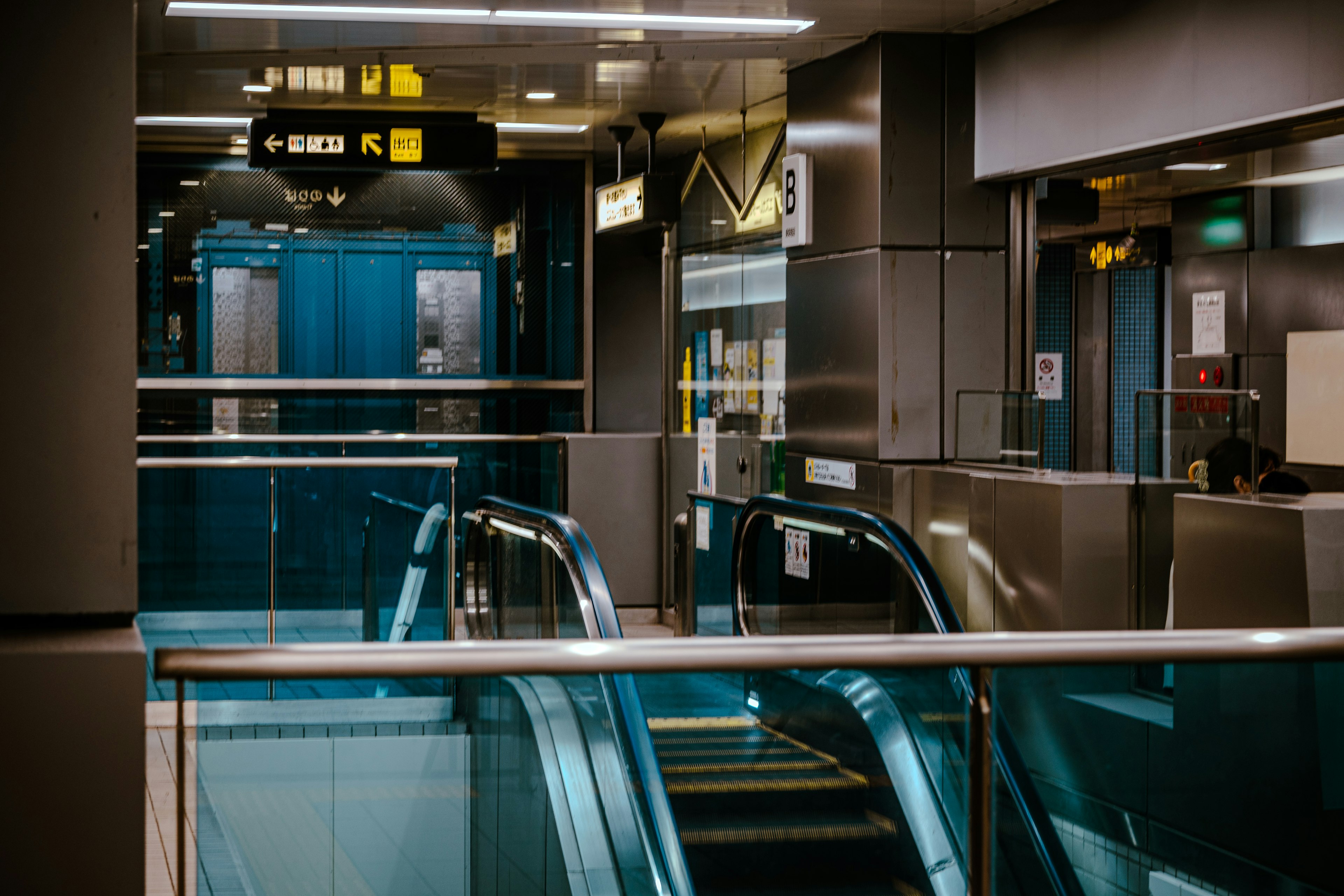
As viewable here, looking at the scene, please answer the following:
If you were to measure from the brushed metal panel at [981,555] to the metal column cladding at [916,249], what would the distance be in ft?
2.47

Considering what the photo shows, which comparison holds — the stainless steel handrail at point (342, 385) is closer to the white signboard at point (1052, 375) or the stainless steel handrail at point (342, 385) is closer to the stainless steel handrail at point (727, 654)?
the white signboard at point (1052, 375)

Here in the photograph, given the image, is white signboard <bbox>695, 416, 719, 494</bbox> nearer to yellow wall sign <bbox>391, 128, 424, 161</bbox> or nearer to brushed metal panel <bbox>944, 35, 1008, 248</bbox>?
yellow wall sign <bbox>391, 128, 424, 161</bbox>

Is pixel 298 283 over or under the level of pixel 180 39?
under

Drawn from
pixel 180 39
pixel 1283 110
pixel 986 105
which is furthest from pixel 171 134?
pixel 1283 110

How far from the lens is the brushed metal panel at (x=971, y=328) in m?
6.43

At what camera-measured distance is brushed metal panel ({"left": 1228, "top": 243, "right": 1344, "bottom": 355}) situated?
8.77 m

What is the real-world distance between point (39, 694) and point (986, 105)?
5.49m

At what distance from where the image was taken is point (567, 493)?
9.85m

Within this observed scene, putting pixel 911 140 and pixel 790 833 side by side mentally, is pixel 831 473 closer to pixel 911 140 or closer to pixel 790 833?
pixel 911 140

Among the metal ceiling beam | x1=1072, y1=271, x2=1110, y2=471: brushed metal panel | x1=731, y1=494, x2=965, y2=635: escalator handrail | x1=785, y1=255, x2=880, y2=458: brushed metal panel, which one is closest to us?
x1=731, y1=494, x2=965, y2=635: escalator handrail

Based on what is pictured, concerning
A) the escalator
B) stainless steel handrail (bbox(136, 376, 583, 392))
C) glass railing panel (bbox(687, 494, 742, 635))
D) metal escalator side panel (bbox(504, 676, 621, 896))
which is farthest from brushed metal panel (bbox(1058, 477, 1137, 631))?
stainless steel handrail (bbox(136, 376, 583, 392))

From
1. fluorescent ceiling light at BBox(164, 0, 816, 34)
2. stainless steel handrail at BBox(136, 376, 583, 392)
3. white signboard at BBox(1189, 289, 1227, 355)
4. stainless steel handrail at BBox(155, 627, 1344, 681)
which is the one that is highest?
fluorescent ceiling light at BBox(164, 0, 816, 34)

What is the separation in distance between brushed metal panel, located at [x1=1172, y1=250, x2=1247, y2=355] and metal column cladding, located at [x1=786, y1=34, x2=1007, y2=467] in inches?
147

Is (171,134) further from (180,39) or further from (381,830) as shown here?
(381,830)
